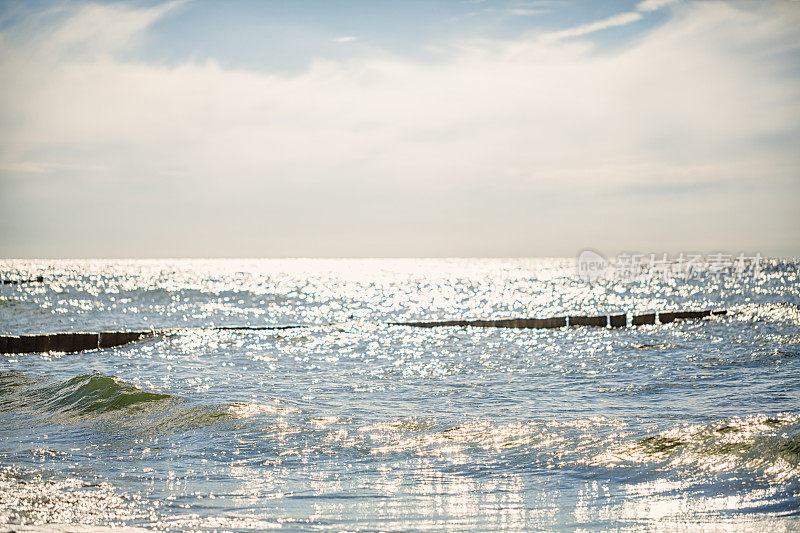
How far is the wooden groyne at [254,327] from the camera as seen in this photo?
27016 mm

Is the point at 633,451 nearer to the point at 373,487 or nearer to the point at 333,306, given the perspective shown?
the point at 373,487

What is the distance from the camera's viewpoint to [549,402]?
15.6 m

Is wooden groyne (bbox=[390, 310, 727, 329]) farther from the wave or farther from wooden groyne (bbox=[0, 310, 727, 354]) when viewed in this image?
the wave

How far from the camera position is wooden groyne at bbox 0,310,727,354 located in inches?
1064

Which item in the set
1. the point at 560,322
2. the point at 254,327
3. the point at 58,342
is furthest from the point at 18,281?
the point at 560,322

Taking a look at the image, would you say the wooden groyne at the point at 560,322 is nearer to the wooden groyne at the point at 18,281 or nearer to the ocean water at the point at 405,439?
the ocean water at the point at 405,439

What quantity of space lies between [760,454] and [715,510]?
9.53 feet

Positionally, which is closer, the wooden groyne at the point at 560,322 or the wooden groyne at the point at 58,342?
the wooden groyne at the point at 58,342

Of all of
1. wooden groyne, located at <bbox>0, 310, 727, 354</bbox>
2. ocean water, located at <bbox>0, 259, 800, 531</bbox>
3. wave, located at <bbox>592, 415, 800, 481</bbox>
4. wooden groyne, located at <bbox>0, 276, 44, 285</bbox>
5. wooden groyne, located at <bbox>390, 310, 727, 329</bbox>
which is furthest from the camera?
wooden groyne, located at <bbox>0, 276, 44, 285</bbox>

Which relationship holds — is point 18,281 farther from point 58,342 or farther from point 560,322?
point 560,322

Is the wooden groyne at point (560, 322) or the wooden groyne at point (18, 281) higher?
the wooden groyne at point (18, 281)

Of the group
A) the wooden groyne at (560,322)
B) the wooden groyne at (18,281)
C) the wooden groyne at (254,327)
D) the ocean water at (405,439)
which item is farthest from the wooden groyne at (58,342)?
the wooden groyne at (18,281)

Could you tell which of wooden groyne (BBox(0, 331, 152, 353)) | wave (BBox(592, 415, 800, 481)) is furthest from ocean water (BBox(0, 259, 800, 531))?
wooden groyne (BBox(0, 331, 152, 353))

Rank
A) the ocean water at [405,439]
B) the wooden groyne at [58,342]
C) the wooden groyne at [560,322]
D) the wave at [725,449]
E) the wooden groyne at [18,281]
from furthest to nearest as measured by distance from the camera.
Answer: the wooden groyne at [18,281]
the wooden groyne at [560,322]
the wooden groyne at [58,342]
the wave at [725,449]
the ocean water at [405,439]
